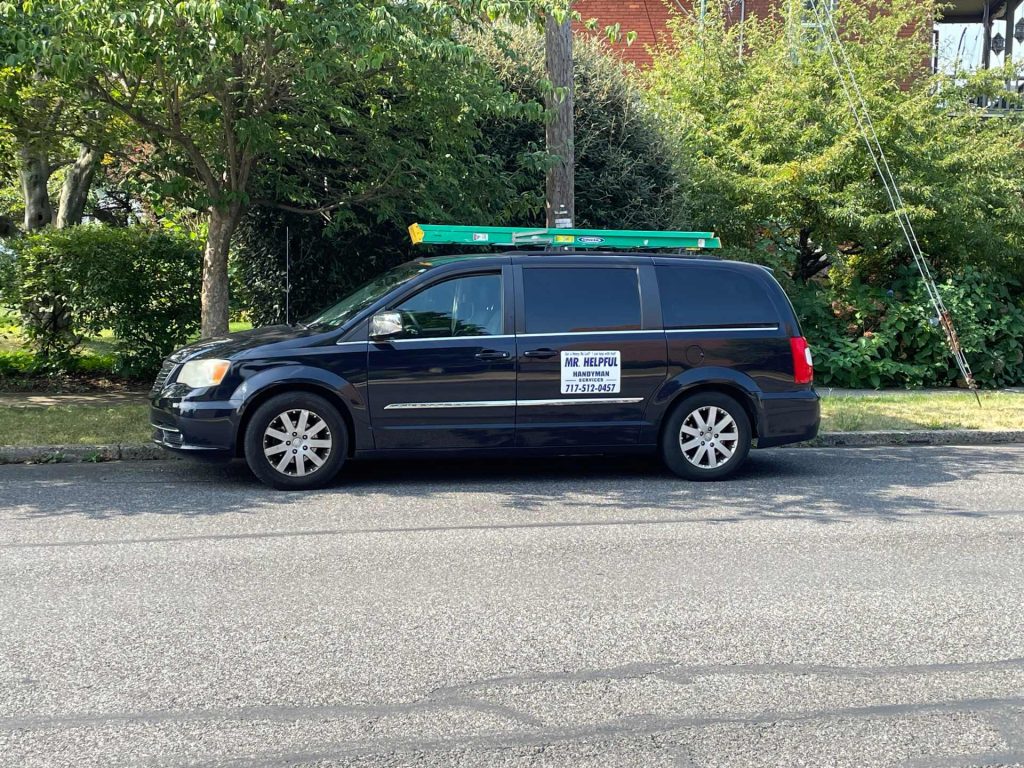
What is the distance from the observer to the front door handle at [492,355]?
8.59 metres

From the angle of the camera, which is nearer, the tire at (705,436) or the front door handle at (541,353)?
the front door handle at (541,353)

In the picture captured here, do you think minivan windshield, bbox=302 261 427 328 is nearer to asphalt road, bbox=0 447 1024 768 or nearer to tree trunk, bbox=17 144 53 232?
asphalt road, bbox=0 447 1024 768

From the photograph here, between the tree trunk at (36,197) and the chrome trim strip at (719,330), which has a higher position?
the tree trunk at (36,197)

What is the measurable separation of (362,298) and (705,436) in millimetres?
2938

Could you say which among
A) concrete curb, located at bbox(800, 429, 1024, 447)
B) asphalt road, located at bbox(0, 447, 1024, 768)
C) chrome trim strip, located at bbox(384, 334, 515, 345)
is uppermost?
chrome trim strip, located at bbox(384, 334, 515, 345)

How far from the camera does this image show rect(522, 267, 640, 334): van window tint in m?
8.80

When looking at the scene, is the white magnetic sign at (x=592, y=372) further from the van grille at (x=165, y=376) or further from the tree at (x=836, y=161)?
the tree at (x=836, y=161)

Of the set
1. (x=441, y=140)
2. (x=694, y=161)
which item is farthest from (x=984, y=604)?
(x=694, y=161)

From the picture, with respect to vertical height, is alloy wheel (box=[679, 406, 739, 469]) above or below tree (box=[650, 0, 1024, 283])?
below

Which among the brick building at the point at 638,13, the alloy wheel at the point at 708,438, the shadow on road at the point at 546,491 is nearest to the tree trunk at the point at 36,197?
the shadow on road at the point at 546,491

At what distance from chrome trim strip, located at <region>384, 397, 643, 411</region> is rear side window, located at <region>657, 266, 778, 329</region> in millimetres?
790

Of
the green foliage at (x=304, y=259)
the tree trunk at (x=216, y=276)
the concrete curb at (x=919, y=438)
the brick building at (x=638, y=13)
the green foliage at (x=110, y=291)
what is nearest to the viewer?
the concrete curb at (x=919, y=438)

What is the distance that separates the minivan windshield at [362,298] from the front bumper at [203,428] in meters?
1.08

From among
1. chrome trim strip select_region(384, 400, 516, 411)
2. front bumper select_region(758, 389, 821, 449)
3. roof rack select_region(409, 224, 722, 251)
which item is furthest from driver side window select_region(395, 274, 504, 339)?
front bumper select_region(758, 389, 821, 449)
